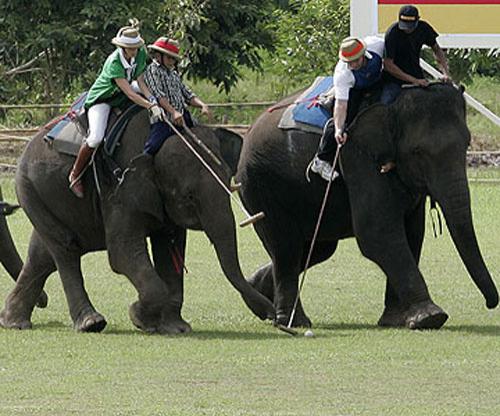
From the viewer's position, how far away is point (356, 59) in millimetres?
14781

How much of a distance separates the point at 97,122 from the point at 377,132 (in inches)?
86.4

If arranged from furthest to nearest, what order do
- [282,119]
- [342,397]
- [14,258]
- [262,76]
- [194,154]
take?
1. [262,76]
2. [14,258]
3. [282,119]
4. [194,154]
5. [342,397]

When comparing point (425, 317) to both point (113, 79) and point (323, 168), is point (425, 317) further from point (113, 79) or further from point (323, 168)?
point (113, 79)

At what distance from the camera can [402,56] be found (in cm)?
1508

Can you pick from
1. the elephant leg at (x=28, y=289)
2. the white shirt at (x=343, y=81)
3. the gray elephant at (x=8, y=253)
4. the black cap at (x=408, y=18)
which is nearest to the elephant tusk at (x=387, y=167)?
the white shirt at (x=343, y=81)

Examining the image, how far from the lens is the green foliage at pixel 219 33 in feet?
134

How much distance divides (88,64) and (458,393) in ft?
102

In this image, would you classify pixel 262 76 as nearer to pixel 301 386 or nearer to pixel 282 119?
pixel 282 119

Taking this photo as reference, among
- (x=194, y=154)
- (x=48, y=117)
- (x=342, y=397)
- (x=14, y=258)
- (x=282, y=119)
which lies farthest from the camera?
(x=48, y=117)

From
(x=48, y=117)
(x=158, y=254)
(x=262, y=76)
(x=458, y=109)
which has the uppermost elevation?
(x=458, y=109)

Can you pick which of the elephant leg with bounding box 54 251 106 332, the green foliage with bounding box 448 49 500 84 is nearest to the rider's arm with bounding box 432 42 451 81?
the elephant leg with bounding box 54 251 106 332

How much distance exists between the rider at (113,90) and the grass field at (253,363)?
1.37m

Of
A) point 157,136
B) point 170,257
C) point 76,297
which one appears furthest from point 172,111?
point 76,297

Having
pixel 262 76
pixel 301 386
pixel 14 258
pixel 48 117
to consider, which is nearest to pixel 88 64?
pixel 48 117
